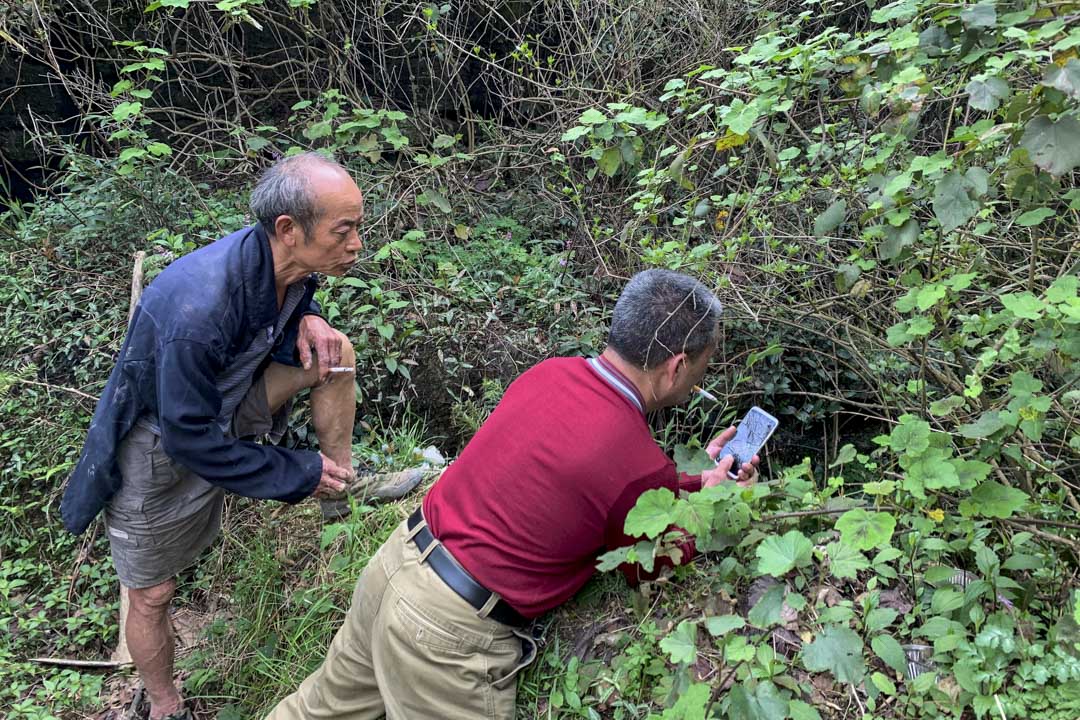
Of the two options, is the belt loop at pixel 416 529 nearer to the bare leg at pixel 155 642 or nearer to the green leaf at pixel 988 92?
the bare leg at pixel 155 642

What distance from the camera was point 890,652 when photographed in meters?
1.85

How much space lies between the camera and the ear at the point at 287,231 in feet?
8.61

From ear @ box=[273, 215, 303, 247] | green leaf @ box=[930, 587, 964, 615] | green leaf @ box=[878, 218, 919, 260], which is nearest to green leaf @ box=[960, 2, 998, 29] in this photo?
green leaf @ box=[878, 218, 919, 260]

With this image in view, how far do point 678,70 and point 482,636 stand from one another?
391cm

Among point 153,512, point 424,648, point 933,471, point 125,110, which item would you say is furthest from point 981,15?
point 125,110

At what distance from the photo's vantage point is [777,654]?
211 cm

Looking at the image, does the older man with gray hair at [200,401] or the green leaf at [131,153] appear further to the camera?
the green leaf at [131,153]

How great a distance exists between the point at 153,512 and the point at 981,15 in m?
2.93

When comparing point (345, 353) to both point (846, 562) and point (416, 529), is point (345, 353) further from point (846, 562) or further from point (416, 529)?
point (846, 562)

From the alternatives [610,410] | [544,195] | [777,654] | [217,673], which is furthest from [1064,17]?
[544,195]

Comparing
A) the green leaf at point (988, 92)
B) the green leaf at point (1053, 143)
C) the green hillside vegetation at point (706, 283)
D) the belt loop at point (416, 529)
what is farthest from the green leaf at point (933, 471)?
the belt loop at point (416, 529)

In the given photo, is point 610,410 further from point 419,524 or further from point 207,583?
point 207,583

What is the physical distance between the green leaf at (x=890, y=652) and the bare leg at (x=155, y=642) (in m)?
2.38

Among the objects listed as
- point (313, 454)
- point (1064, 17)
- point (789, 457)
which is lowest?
point (789, 457)
